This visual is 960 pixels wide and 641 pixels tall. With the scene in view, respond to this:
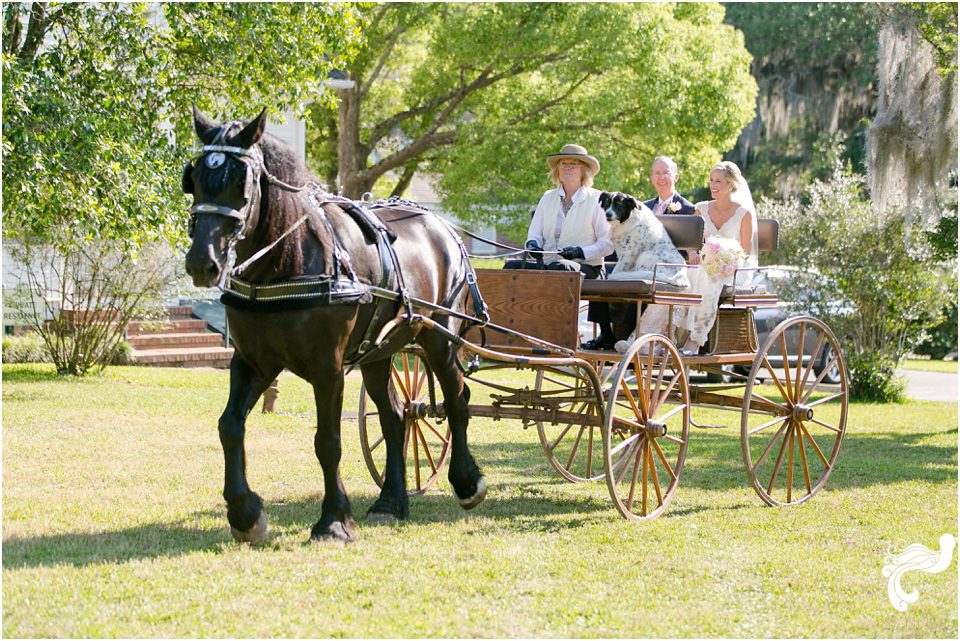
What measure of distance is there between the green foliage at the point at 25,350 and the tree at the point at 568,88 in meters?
7.90

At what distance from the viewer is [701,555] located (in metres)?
5.99

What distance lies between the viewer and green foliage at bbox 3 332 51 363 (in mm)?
15422

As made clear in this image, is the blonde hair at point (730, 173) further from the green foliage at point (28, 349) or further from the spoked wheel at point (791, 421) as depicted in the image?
the green foliage at point (28, 349)

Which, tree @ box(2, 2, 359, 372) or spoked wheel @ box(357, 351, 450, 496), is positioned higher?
tree @ box(2, 2, 359, 372)

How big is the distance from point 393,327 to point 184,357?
1113cm

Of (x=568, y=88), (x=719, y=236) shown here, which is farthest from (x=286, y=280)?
(x=568, y=88)

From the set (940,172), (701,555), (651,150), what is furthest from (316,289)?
(651,150)

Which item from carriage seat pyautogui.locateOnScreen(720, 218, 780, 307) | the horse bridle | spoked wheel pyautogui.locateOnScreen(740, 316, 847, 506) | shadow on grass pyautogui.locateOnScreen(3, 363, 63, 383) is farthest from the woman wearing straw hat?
shadow on grass pyautogui.locateOnScreen(3, 363, 63, 383)

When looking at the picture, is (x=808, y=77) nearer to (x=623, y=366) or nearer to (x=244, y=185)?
(x=623, y=366)

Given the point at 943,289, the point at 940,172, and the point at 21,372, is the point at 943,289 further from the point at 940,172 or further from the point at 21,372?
the point at 21,372

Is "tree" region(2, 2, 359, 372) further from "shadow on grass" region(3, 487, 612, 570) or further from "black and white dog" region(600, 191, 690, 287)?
"black and white dog" region(600, 191, 690, 287)

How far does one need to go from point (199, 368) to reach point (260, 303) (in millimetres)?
11423

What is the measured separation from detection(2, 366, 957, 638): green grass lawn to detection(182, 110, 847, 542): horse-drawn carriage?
13.3 inches

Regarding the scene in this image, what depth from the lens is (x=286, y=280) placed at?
18.3 feet
